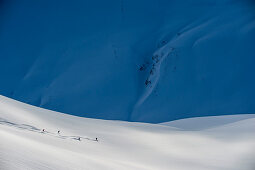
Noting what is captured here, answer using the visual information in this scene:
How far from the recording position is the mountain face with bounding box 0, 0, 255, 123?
18.2m

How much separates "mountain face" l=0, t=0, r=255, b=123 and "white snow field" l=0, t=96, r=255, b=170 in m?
11.6

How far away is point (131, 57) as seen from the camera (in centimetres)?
2469

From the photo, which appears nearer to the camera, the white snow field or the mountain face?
the white snow field

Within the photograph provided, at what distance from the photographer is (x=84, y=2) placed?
32625mm

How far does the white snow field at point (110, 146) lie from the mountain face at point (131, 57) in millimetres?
11613

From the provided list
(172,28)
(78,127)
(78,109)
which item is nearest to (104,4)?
(172,28)

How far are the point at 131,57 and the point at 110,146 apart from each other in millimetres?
20704

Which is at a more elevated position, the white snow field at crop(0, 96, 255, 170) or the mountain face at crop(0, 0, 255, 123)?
the mountain face at crop(0, 0, 255, 123)

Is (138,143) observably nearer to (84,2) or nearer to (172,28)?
(172,28)

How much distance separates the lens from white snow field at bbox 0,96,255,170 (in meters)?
2.43

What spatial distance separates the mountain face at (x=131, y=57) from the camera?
18.2 meters

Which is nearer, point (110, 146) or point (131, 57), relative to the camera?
point (110, 146)

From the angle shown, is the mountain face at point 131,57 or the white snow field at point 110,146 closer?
the white snow field at point 110,146

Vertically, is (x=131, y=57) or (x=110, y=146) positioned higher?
(x=131, y=57)
